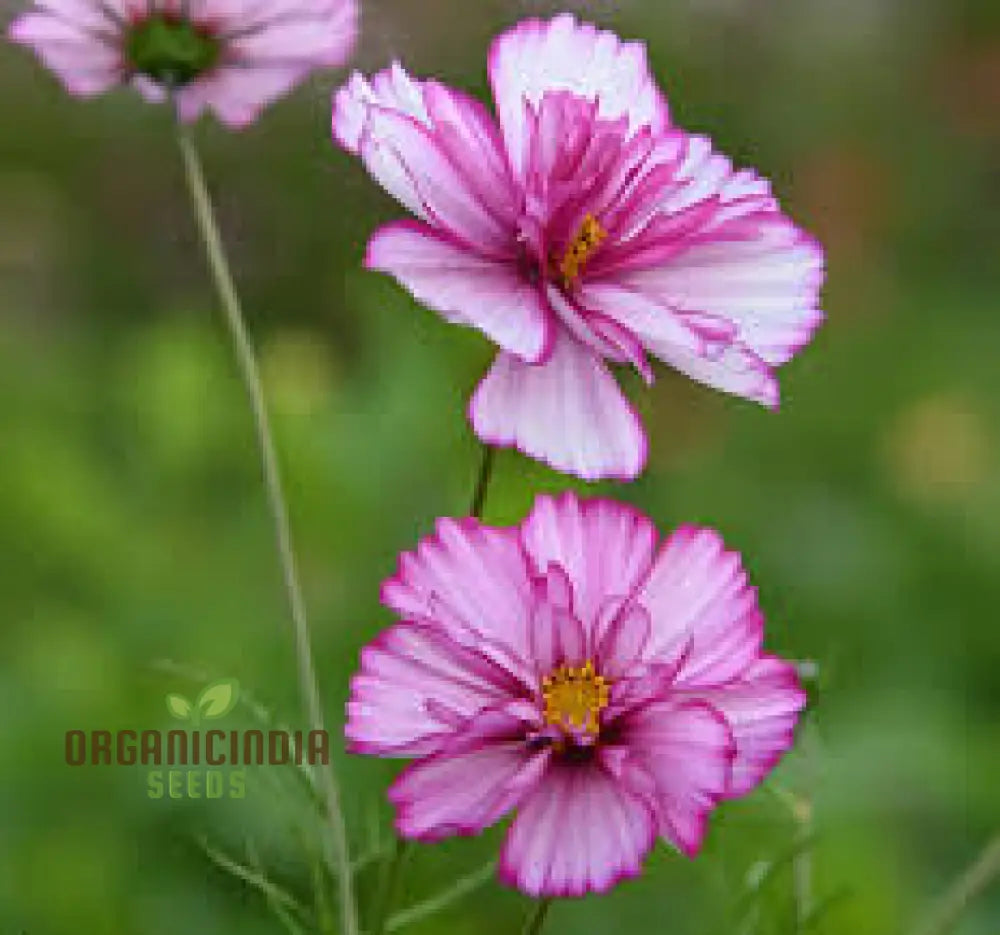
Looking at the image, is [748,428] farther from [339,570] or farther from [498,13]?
[498,13]

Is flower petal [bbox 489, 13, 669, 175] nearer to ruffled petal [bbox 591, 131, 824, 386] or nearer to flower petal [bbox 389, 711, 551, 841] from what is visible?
ruffled petal [bbox 591, 131, 824, 386]

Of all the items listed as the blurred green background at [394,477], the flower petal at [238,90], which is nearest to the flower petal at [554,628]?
the blurred green background at [394,477]

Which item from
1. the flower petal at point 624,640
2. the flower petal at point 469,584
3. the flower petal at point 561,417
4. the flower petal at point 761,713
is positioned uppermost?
the flower petal at point 561,417

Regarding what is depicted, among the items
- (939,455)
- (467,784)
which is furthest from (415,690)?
(939,455)

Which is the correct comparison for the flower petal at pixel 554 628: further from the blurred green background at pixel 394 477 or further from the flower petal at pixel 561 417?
the blurred green background at pixel 394 477

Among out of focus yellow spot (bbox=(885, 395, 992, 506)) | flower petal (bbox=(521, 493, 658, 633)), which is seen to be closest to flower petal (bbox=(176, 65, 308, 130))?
flower petal (bbox=(521, 493, 658, 633))

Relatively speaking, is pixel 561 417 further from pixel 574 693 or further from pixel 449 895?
pixel 449 895
